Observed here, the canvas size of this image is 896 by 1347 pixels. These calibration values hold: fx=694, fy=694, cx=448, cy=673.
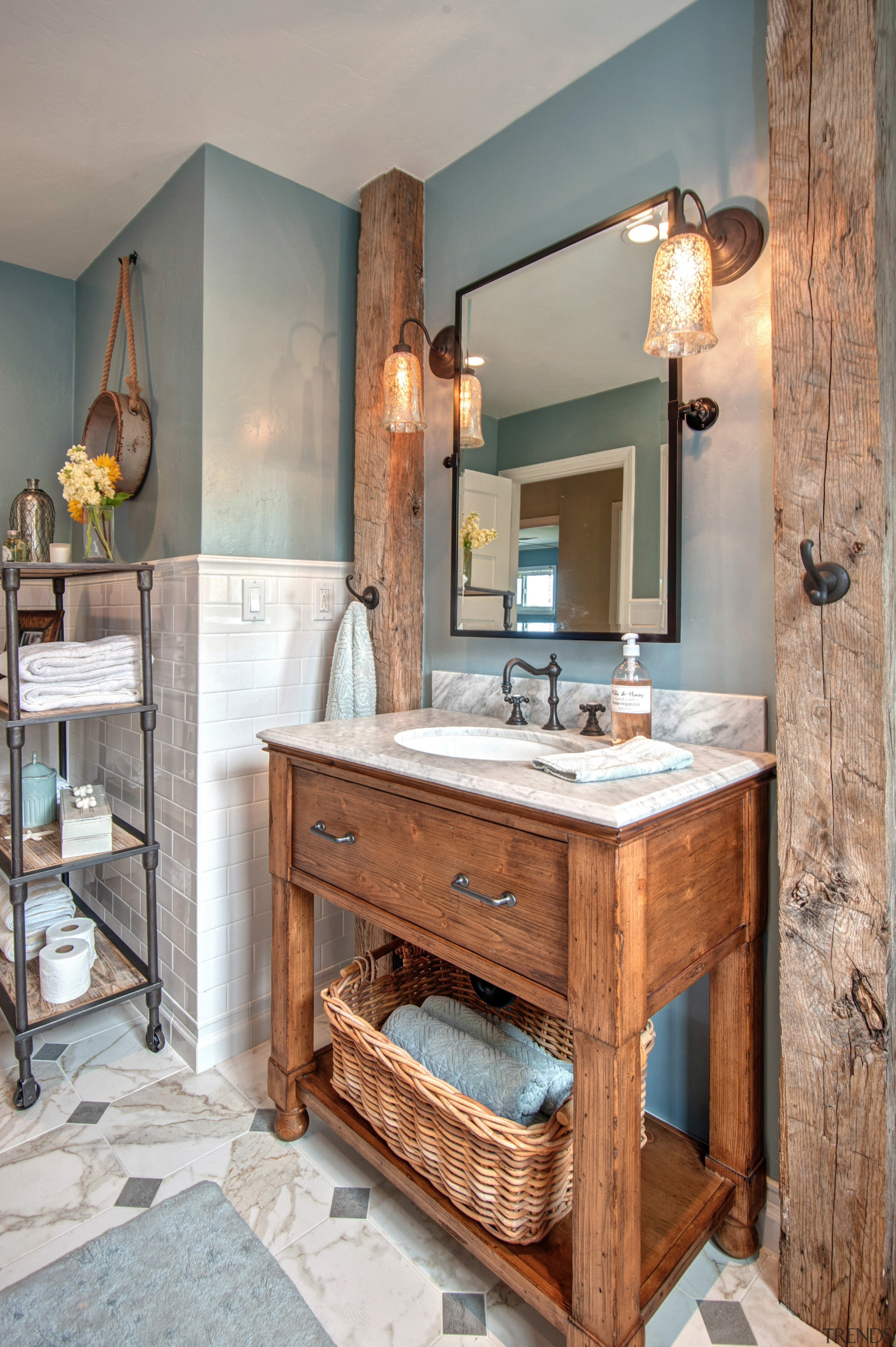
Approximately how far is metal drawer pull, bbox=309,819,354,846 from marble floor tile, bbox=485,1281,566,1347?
2.69 feet

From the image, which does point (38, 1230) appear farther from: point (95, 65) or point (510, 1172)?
point (95, 65)

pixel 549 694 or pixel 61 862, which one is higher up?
pixel 549 694

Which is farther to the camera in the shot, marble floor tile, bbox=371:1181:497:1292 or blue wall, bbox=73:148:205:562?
blue wall, bbox=73:148:205:562

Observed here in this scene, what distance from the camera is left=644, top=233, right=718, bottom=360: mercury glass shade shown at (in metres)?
1.22

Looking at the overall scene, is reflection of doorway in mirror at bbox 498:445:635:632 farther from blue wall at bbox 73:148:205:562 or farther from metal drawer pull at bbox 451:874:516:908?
blue wall at bbox 73:148:205:562

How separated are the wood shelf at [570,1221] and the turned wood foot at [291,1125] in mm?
116

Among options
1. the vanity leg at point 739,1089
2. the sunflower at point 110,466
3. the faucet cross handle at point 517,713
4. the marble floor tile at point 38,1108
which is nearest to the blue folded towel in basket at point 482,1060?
the vanity leg at point 739,1089

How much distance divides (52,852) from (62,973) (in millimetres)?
316

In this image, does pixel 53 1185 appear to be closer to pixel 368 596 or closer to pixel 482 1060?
pixel 482 1060

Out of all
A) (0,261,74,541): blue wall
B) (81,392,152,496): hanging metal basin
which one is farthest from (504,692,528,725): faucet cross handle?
(0,261,74,541): blue wall

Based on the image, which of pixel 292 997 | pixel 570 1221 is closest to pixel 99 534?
pixel 292 997

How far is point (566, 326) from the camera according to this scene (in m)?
1.57

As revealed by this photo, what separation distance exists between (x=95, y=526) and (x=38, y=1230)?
65.3 inches

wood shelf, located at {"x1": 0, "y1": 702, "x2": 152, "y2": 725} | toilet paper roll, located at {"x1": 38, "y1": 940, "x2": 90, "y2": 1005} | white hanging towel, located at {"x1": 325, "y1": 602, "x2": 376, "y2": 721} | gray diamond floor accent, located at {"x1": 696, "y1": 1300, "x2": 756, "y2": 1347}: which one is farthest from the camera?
white hanging towel, located at {"x1": 325, "y1": 602, "x2": 376, "y2": 721}
